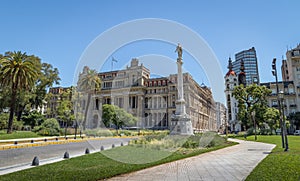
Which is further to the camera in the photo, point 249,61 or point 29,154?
point 249,61

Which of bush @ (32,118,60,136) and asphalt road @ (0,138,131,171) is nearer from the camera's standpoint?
asphalt road @ (0,138,131,171)

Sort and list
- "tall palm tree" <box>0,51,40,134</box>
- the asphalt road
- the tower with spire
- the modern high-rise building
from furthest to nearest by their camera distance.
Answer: the modern high-rise building < the tower with spire < "tall palm tree" <box>0,51,40,134</box> < the asphalt road

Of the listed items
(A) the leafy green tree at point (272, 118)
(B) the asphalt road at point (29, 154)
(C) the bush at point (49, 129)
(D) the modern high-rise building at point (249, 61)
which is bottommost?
(B) the asphalt road at point (29, 154)

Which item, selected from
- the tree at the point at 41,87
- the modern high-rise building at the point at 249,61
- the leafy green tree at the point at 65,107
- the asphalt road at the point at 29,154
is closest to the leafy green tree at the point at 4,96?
the tree at the point at 41,87

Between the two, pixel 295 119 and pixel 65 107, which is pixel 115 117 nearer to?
pixel 65 107

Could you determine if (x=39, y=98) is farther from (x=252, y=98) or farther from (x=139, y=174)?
(x=139, y=174)

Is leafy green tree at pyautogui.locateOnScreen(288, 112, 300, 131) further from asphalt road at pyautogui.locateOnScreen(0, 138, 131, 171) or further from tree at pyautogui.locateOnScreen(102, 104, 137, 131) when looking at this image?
asphalt road at pyautogui.locateOnScreen(0, 138, 131, 171)

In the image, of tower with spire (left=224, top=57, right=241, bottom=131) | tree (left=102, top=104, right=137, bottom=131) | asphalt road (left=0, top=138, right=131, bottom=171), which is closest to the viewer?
asphalt road (left=0, top=138, right=131, bottom=171)

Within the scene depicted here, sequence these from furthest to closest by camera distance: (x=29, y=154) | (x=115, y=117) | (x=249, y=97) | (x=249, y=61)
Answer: (x=249, y=61)
(x=115, y=117)
(x=249, y=97)
(x=29, y=154)

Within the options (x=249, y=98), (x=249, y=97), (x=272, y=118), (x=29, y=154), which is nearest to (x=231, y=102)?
(x=249, y=98)

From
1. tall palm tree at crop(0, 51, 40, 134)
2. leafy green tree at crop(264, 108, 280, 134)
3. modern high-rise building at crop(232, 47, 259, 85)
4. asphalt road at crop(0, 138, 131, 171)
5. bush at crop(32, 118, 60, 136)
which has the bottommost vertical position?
asphalt road at crop(0, 138, 131, 171)

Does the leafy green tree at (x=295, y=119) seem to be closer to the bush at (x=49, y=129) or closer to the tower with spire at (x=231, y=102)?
the tower with spire at (x=231, y=102)

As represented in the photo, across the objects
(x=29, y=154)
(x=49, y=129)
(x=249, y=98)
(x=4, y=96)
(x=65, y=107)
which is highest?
(x=4, y=96)

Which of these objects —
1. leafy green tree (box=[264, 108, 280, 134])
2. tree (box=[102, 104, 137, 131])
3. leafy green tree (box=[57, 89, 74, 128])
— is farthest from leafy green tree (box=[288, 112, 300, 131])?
leafy green tree (box=[57, 89, 74, 128])
